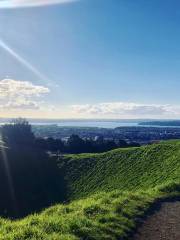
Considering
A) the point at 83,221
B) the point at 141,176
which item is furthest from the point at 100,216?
the point at 141,176

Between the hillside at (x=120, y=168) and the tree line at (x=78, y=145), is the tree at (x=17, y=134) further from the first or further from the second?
the hillside at (x=120, y=168)

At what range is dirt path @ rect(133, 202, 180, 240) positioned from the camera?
11.2 meters

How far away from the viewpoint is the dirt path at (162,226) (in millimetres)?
11156

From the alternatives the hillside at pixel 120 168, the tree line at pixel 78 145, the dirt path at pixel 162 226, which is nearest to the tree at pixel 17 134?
the tree line at pixel 78 145

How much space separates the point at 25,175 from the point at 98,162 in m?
12.0

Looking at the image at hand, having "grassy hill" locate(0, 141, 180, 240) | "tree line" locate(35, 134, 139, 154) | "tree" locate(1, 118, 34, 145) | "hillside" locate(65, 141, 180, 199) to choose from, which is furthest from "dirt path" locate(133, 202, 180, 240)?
"tree" locate(1, 118, 34, 145)

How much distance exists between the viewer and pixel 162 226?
12.4 meters

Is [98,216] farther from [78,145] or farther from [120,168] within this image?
[78,145]

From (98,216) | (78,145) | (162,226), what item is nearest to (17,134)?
(78,145)

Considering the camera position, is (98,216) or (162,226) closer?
(98,216)

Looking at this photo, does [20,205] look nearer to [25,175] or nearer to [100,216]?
[25,175]

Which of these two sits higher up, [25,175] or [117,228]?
[117,228]

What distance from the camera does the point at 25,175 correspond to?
61281 mm

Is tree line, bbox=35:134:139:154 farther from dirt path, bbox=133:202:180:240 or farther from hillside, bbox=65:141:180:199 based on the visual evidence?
dirt path, bbox=133:202:180:240
